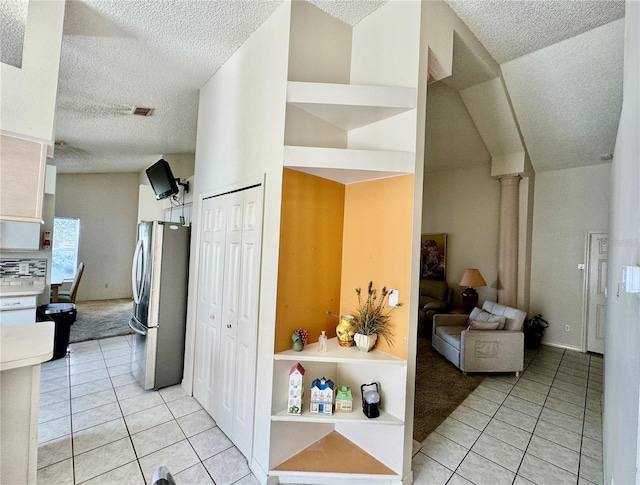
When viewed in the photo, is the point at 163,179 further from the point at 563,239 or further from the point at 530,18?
the point at 563,239

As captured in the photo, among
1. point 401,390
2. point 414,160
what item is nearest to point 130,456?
point 401,390

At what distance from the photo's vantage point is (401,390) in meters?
1.86

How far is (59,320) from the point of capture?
12.2 ft

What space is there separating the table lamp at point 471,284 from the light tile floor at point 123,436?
4478 millimetres

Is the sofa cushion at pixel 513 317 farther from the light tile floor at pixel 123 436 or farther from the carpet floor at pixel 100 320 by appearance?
the carpet floor at pixel 100 320

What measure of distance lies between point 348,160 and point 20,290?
4546mm

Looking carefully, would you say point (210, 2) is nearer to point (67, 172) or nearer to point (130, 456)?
point (130, 456)

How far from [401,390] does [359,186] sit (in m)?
1.46

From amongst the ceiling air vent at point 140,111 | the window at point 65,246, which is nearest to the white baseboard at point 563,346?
the ceiling air vent at point 140,111

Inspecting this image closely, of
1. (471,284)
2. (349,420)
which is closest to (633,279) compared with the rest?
(349,420)

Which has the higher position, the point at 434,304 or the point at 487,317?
the point at 487,317

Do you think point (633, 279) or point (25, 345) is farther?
point (25, 345)

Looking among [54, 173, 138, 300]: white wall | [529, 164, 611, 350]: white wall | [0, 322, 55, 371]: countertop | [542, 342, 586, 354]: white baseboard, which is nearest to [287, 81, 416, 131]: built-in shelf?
[0, 322, 55, 371]: countertop

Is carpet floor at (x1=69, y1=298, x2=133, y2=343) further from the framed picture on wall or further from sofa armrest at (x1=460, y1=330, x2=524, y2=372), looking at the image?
the framed picture on wall
